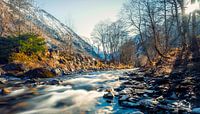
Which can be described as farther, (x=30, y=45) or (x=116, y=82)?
(x=30, y=45)

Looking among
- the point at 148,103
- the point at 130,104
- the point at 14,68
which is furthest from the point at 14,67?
the point at 148,103

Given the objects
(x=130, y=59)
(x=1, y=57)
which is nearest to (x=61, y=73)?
(x=1, y=57)

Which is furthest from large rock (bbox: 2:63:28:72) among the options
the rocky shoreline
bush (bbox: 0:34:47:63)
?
the rocky shoreline

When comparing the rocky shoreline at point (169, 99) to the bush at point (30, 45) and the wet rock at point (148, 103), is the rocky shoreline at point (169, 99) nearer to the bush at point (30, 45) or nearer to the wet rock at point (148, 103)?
the wet rock at point (148, 103)

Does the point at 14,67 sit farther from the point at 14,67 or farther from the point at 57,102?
the point at 57,102

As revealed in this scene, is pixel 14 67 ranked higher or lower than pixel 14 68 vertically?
higher

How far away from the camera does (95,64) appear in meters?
65.2

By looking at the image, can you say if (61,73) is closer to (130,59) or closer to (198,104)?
(198,104)

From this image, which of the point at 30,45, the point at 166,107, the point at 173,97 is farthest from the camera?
the point at 30,45

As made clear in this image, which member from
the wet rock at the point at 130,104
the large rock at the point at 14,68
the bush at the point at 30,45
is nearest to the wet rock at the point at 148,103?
the wet rock at the point at 130,104

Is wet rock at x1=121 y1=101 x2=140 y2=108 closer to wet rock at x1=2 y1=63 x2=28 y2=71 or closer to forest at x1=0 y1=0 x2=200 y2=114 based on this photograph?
forest at x1=0 y1=0 x2=200 y2=114

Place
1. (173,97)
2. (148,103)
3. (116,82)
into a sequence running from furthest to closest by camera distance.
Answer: (116,82), (173,97), (148,103)

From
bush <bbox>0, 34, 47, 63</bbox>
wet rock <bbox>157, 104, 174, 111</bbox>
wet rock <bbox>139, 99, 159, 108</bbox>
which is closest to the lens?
wet rock <bbox>157, 104, 174, 111</bbox>

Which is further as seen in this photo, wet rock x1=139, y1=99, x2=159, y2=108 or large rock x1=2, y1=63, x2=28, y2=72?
large rock x1=2, y1=63, x2=28, y2=72
